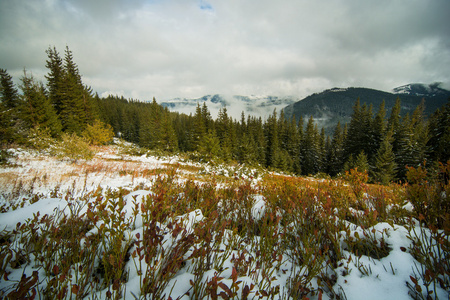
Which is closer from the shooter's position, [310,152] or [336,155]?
[336,155]

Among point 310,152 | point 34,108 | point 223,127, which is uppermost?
point 34,108

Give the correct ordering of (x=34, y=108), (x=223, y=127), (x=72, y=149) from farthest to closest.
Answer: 1. (x=223, y=127)
2. (x=34, y=108)
3. (x=72, y=149)

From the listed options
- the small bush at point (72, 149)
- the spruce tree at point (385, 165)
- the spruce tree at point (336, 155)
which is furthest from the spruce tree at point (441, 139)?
the small bush at point (72, 149)

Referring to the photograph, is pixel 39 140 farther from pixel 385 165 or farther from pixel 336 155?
pixel 336 155

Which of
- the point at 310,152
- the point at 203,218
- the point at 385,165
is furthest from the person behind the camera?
the point at 310,152

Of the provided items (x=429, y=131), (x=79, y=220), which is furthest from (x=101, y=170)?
(x=429, y=131)

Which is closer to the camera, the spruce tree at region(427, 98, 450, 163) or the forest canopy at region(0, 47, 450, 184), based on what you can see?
the forest canopy at region(0, 47, 450, 184)

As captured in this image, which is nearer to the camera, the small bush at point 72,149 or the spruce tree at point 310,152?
the small bush at point 72,149

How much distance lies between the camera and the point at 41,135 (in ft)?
45.3

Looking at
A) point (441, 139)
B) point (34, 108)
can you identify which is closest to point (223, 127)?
point (34, 108)

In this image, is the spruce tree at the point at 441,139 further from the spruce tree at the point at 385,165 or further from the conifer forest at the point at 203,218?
the spruce tree at the point at 385,165

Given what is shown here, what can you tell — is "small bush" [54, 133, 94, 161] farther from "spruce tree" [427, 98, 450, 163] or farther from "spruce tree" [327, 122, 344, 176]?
"spruce tree" [327, 122, 344, 176]

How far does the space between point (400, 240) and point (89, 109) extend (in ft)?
132

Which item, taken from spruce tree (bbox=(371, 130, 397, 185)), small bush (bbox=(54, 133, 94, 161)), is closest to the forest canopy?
spruce tree (bbox=(371, 130, 397, 185))
